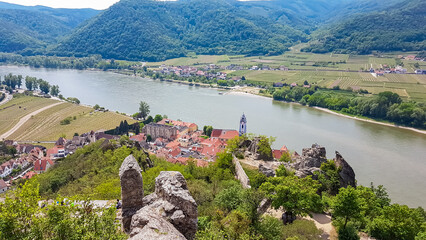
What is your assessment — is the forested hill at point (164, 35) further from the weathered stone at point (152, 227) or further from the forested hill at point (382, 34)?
the weathered stone at point (152, 227)

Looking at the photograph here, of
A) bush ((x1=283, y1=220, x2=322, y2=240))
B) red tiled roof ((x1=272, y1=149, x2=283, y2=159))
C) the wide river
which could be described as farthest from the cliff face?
the wide river

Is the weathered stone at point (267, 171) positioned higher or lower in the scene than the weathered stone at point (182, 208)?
lower

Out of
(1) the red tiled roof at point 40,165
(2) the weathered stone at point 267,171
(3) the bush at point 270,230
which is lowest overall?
(1) the red tiled roof at point 40,165

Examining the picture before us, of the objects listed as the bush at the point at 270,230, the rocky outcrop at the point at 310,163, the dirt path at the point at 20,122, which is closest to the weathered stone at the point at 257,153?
the rocky outcrop at the point at 310,163

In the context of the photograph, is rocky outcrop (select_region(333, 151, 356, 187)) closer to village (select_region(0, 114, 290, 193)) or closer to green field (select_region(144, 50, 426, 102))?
village (select_region(0, 114, 290, 193))

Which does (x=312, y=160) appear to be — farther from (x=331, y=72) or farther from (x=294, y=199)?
(x=331, y=72)

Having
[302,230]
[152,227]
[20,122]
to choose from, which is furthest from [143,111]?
[152,227]
